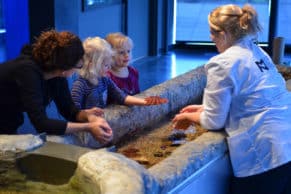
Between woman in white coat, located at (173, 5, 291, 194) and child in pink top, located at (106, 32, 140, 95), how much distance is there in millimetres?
838

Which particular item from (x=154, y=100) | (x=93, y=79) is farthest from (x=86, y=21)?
(x=93, y=79)

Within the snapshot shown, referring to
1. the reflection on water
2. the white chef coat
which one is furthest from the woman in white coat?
the reflection on water

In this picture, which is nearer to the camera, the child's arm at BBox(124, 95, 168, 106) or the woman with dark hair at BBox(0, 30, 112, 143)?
the woman with dark hair at BBox(0, 30, 112, 143)

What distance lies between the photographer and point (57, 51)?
2.32 meters

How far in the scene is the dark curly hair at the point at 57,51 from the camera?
7.62 ft

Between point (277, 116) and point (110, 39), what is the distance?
122 centimetres

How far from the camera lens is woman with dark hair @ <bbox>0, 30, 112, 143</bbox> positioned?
7.51ft

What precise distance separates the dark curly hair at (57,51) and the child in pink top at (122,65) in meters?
0.91

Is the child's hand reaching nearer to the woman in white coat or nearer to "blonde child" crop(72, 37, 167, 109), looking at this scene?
"blonde child" crop(72, 37, 167, 109)

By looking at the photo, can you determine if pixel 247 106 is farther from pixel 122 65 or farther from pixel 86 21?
pixel 86 21

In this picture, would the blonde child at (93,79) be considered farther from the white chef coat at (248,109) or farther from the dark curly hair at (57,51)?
the white chef coat at (248,109)

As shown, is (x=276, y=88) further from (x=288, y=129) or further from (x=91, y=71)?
(x=91, y=71)

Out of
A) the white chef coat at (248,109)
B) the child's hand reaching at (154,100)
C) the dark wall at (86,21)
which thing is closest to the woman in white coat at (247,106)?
the white chef coat at (248,109)

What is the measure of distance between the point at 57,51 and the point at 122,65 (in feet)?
3.30
